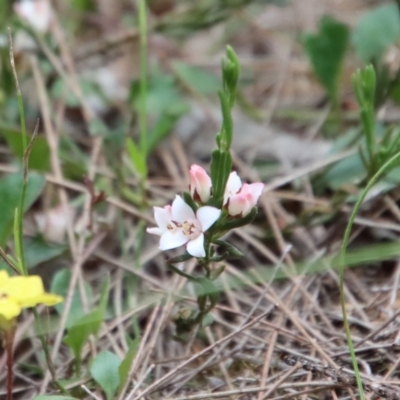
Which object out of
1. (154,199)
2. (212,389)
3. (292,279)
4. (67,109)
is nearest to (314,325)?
(292,279)

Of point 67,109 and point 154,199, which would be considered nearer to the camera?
point 154,199

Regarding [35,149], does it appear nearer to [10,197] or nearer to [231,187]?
[10,197]

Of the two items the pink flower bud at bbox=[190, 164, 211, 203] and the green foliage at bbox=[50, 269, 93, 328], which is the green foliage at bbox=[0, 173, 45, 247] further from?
the pink flower bud at bbox=[190, 164, 211, 203]

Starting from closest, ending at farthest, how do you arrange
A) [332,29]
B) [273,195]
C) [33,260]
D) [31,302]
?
[31,302]
[33,260]
[273,195]
[332,29]

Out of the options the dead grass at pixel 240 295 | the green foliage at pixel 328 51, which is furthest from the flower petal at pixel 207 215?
the green foliage at pixel 328 51

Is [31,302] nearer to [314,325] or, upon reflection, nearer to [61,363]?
[61,363]

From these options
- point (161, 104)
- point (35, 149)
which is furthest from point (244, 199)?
point (161, 104)

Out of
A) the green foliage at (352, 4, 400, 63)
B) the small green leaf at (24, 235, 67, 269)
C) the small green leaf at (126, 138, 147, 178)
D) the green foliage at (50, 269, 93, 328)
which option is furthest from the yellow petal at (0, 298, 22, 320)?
the green foliage at (352, 4, 400, 63)
